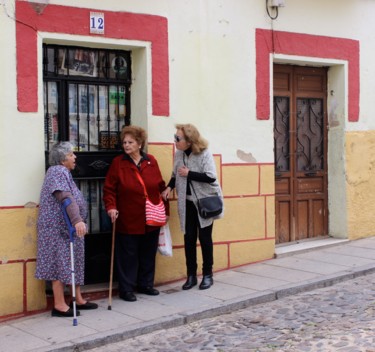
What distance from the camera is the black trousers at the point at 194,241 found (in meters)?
7.11

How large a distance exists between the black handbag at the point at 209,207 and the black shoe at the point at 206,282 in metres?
0.72

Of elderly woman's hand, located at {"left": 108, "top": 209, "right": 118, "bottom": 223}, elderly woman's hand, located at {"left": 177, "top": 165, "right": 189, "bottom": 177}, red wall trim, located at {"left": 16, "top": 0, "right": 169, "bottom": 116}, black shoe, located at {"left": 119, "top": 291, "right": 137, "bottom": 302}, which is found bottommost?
black shoe, located at {"left": 119, "top": 291, "right": 137, "bottom": 302}

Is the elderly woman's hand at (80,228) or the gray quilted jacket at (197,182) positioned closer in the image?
the elderly woman's hand at (80,228)

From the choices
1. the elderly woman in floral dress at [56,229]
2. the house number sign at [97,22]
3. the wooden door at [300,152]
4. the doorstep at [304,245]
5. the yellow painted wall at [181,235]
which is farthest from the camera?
the wooden door at [300,152]

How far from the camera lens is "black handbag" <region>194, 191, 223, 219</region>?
6.93m

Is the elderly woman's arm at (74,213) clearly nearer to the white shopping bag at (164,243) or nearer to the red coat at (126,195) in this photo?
the red coat at (126,195)

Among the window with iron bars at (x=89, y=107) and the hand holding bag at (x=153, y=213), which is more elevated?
the window with iron bars at (x=89, y=107)

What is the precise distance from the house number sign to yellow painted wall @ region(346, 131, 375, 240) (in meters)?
4.11

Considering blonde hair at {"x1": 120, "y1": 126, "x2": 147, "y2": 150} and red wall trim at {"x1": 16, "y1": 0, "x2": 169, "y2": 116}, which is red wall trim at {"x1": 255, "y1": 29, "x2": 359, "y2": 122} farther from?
blonde hair at {"x1": 120, "y1": 126, "x2": 147, "y2": 150}

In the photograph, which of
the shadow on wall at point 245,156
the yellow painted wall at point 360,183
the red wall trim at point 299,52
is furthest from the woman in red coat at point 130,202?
the yellow painted wall at point 360,183

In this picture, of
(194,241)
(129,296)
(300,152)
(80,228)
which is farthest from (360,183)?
(80,228)

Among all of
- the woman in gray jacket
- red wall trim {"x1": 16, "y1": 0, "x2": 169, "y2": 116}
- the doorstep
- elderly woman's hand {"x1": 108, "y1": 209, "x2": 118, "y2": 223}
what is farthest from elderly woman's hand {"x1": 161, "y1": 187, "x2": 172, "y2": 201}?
the doorstep

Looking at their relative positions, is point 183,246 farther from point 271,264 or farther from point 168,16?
point 168,16

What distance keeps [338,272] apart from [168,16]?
3.55 metres
